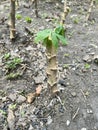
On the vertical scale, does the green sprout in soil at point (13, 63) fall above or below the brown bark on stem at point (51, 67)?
below

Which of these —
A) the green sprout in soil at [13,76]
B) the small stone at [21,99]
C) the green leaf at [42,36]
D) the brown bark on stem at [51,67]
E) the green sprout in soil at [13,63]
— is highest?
the green leaf at [42,36]

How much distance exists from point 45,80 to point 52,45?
0.77m

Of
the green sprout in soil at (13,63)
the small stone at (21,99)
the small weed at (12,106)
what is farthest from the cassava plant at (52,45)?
the green sprout in soil at (13,63)

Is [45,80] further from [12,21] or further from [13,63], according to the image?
[12,21]

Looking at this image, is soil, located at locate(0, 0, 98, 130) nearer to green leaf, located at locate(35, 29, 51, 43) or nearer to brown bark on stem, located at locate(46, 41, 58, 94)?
brown bark on stem, located at locate(46, 41, 58, 94)

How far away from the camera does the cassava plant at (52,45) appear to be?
A: 2.74 meters

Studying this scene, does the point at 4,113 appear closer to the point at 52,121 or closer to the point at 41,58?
the point at 52,121

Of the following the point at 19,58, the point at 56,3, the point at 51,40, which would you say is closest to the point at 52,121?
the point at 51,40

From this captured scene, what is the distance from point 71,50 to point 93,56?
343mm

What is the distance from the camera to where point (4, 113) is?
3.34 metres

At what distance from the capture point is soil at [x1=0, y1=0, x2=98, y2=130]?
126 inches

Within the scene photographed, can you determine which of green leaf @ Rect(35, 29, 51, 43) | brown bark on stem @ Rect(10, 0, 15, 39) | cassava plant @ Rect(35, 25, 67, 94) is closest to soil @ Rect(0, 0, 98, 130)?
brown bark on stem @ Rect(10, 0, 15, 39)

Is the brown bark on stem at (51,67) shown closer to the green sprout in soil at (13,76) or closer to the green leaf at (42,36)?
the green leaf at (42,36)

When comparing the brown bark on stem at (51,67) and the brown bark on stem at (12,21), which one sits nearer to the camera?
the brown bark on stem at (51,67)
